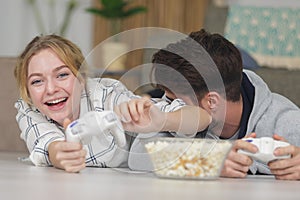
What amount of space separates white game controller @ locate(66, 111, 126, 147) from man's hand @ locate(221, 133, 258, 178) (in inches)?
8.8

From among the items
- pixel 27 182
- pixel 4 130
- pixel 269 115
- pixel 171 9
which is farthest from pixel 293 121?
pixel 171 9

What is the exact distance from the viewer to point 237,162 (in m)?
1.67

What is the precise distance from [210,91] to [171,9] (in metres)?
3.37

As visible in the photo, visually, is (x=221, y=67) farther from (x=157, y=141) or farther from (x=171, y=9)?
(x=171, y=9)

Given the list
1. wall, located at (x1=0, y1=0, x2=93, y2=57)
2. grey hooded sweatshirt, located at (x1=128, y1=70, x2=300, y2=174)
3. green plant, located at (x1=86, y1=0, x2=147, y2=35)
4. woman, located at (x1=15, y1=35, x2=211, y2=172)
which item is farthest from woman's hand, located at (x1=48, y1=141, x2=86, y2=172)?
wall, located at (x1=0, y1=0, x2=93, y2=57)

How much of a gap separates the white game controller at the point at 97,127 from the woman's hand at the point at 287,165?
12.2 inches

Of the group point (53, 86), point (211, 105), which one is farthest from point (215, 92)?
point (53, 86)

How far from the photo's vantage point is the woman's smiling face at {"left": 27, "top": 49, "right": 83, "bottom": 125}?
1.80 m

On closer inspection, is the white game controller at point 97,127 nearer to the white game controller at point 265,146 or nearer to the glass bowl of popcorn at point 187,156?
the glass bowl of popcorn at point 187,156

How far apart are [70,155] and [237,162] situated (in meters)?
0.33

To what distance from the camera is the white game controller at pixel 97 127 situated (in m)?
1.52

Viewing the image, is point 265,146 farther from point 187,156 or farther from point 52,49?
point 52,49

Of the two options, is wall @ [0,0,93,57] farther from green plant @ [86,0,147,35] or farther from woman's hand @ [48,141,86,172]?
woman's hand @ [48,141,86,172]

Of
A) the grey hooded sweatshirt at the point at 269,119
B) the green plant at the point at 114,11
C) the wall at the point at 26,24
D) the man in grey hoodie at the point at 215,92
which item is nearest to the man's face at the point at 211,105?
A: the man in grey hoodie at the point at 215,92
